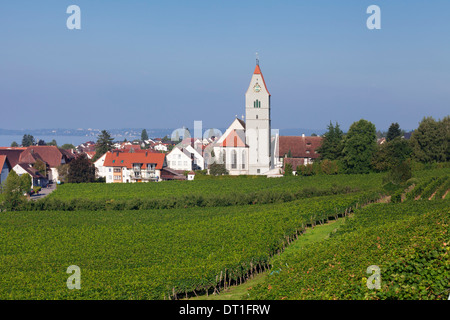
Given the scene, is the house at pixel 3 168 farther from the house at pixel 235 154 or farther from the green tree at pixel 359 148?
the green tree at pixel 359 148

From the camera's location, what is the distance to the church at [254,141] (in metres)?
84.6

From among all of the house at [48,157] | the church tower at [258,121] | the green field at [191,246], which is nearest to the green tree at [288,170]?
the church tower at [258,121]

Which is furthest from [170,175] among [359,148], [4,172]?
[359,148]

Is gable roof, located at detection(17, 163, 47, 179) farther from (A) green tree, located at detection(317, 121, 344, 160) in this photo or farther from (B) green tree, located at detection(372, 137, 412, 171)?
(B) green tree, located at detection(372, 137, 412, 171)

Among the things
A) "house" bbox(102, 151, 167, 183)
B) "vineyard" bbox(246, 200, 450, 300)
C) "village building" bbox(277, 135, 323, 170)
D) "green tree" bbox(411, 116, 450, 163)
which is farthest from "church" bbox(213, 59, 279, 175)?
"vineyard" bbox(246, 200, 450, 300)

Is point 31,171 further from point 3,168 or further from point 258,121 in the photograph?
point 258,121

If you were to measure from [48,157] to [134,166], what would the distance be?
2180cm

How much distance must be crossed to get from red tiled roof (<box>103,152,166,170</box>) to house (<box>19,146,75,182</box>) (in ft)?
37.9

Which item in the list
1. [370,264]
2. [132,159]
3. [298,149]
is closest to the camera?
[370,264]

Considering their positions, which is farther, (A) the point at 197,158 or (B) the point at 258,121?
(A) the point at 197,158

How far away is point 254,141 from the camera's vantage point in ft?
280

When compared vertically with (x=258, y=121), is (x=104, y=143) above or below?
below

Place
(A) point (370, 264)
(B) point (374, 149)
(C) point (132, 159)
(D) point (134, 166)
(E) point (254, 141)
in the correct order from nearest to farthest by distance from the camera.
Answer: (A) point (370, 264)
(B) point (374, 149)
(E) point (254, 141)
(D) point (134, 166)
(C) point (132, 159)
